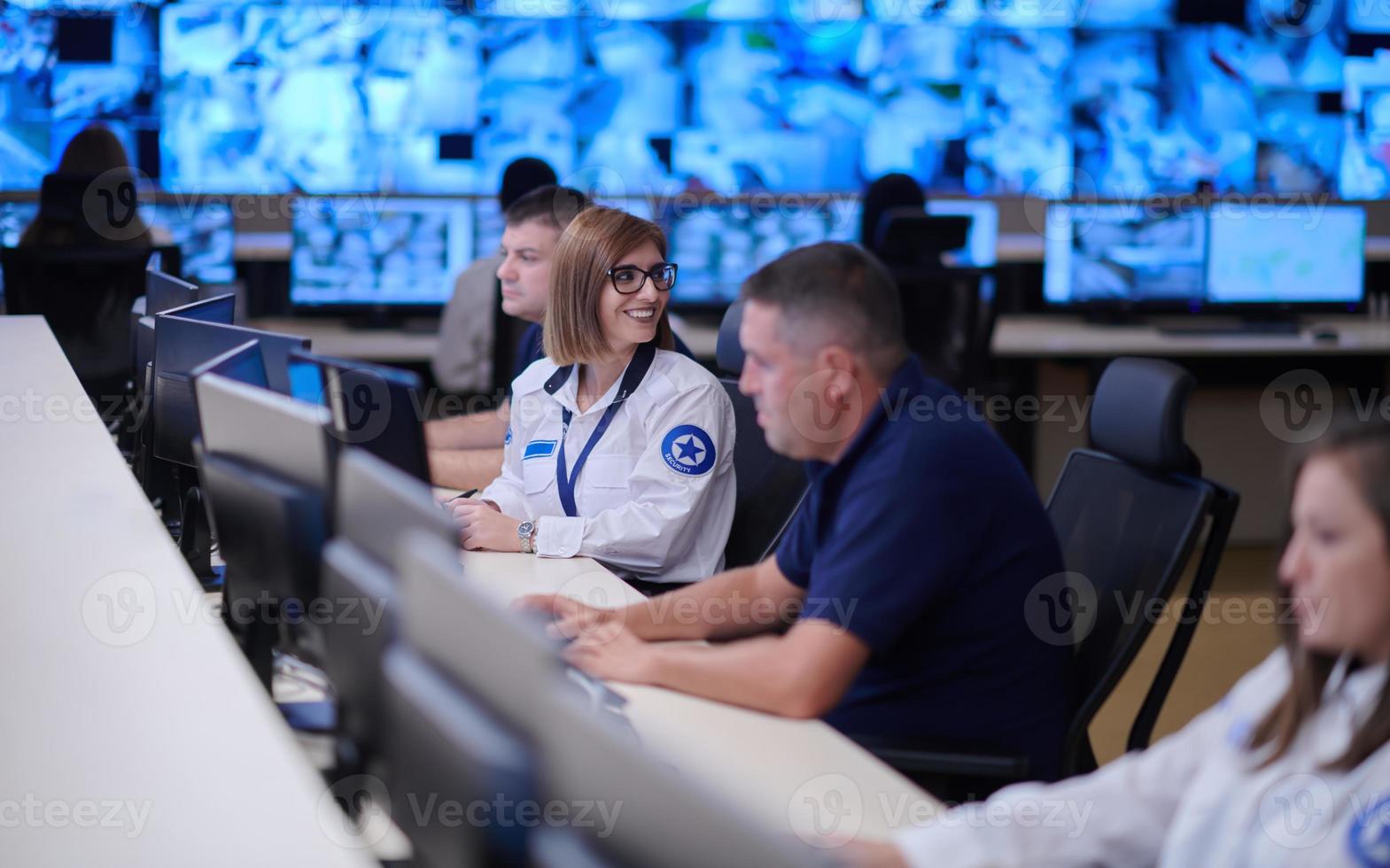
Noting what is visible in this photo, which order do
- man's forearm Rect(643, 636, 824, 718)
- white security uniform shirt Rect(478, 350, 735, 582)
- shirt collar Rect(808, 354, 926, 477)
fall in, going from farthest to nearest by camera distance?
white security uniform shirt Rect(478, 350, 735, 582), shirt collar Rect(808, 354, 926, 477), man's forearm Rect(643, 636, 824, 718)

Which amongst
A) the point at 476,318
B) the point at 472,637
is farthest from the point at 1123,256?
the point at 472,637

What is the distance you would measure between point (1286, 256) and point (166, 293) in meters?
4.06

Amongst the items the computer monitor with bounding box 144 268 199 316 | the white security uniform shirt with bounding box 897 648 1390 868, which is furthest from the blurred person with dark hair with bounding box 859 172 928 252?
the white security uniform shirt with bounding box 897 648 1390 868

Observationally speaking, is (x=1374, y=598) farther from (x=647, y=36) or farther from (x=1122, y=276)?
(x=647, y=36)

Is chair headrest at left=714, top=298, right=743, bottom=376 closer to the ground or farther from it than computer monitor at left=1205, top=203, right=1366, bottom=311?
closer to the ground

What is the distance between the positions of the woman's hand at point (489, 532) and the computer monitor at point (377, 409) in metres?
0.59

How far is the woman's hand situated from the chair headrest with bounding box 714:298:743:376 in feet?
1.73

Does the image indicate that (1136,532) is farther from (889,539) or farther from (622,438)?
(622,438)

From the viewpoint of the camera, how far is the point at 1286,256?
5.13m

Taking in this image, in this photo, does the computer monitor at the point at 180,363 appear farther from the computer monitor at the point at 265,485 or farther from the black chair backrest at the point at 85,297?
the black chair backrest at the point at 85,297

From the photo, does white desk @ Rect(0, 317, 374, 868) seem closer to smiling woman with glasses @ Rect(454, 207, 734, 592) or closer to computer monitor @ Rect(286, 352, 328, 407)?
computer monitor @ Rect(286, 352, 328, 407)

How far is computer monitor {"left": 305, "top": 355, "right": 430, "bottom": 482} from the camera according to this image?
5.19ft

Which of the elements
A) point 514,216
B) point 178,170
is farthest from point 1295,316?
point 178,170

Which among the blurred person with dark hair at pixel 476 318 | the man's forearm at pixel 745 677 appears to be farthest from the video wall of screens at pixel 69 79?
the man's forearm at pixel 745 677
